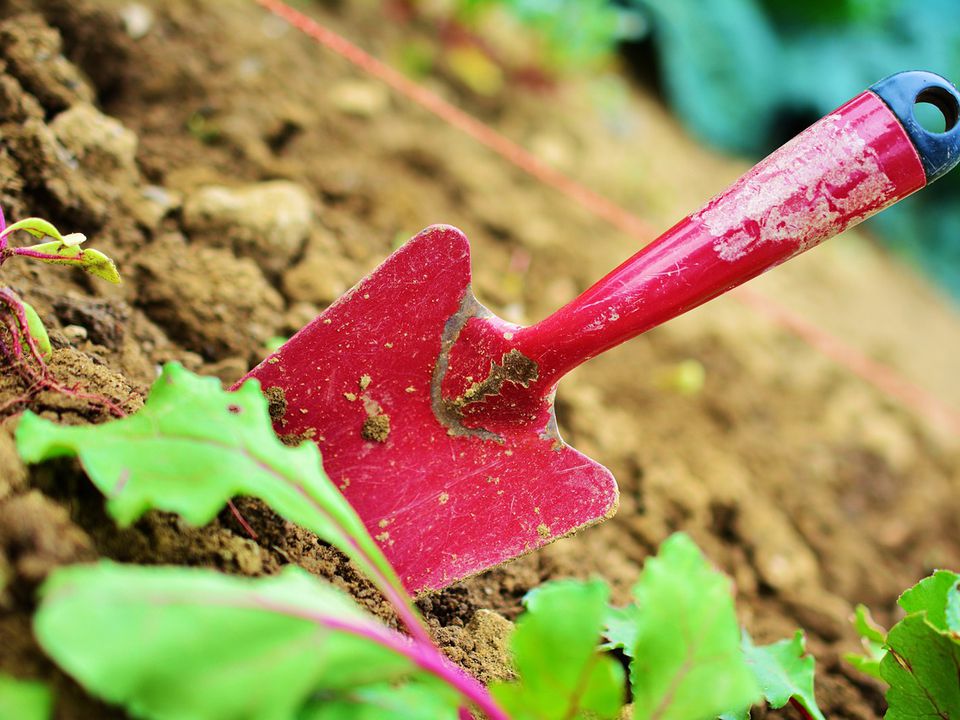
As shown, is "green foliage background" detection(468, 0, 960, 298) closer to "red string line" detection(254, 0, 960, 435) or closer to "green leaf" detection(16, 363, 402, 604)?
"red string line" detection(254, 0, 960, 435)

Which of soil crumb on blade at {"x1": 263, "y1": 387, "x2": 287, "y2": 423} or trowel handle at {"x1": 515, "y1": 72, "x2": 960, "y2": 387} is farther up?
trowel handle at {"x1": 515, "y1": 72, "x2": 960, "y2": 387}

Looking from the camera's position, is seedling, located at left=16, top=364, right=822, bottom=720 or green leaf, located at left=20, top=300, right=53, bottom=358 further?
Result: green leaf, located at left=20, top=300, right=53, bottom=358

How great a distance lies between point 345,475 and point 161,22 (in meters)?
1.23

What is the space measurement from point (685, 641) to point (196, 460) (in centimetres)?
45

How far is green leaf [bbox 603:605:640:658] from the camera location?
895 millimetres

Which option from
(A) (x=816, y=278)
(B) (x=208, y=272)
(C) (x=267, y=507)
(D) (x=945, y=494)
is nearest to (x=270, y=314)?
(B) (x=208, y=272)

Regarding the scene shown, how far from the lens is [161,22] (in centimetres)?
168

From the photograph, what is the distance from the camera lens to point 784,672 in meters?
0.95

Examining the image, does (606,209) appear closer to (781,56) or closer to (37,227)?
(37,227)

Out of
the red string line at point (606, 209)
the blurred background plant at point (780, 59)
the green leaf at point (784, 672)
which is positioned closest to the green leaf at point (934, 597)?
the green leaf at point (784, 672)

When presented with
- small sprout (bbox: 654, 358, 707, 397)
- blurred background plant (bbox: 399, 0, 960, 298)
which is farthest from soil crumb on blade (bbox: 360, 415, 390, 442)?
blurred background plant (bbox: 399, 0, 960, 298)

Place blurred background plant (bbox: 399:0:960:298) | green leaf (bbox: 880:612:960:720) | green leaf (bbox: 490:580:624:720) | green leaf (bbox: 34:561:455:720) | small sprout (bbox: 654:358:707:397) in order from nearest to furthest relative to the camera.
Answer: green leaf (bbox: 34:561:455:720)
green leaf (bbox: 490:580:624:720)
green leaf (bbox: 880:612:960:720)
small sprout (bbox: 654:358:707:397)
blurred background plant (bbox: 399:0:960:298)

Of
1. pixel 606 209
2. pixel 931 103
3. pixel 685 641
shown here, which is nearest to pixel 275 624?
pixel 685 641

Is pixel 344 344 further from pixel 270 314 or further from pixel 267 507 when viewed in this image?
pixel 270 314
